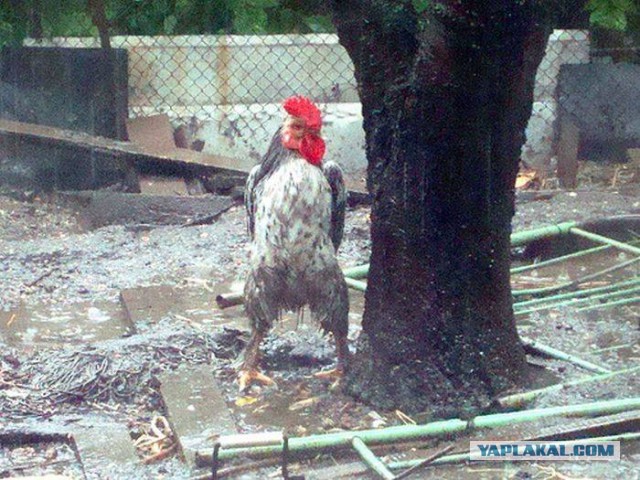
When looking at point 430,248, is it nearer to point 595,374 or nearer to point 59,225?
point 595,374

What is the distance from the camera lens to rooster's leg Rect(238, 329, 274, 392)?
503cm

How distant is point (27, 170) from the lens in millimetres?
9398

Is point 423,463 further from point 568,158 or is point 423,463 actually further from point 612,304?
point 568,158

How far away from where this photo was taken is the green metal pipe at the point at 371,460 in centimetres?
381

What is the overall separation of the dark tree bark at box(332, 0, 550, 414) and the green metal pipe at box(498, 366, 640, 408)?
0.41ft

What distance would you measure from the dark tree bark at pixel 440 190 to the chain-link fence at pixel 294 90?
5.32 meters

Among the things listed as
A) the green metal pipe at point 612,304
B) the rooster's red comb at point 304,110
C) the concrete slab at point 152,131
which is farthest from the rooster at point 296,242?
the concrete slab at point 152,131

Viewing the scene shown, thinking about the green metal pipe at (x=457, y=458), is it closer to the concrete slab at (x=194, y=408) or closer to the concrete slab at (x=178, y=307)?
the concrete slab at (x=194, y=408)

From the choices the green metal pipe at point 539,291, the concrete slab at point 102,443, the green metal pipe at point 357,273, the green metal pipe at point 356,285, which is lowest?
the concrete slab at point 102,443

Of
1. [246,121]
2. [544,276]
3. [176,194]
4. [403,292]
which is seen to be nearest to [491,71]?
[403,292]

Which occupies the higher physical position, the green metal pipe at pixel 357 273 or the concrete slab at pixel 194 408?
the green metal pipe at pixel 357 273

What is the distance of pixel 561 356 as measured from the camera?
5004 mm

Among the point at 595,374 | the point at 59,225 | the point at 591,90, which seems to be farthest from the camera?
the point at 591,90

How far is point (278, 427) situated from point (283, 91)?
19.9 feet
